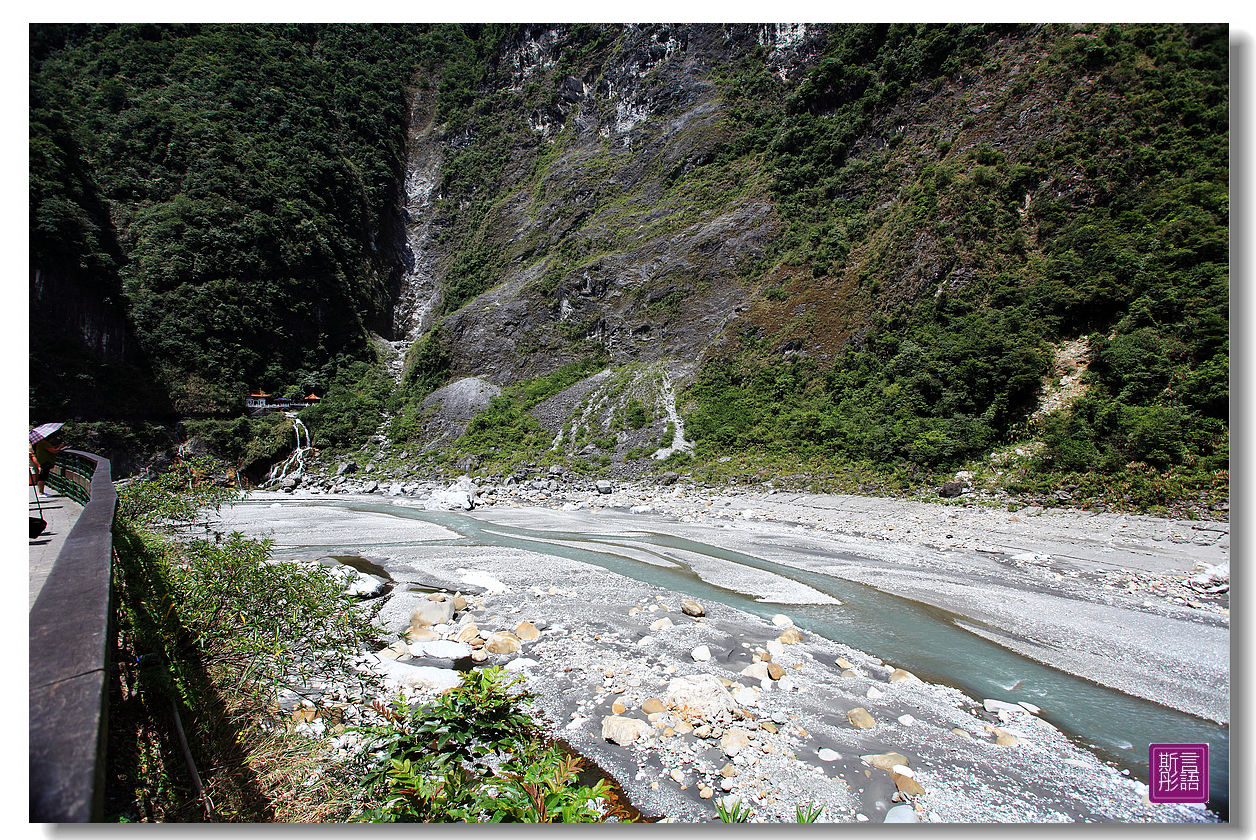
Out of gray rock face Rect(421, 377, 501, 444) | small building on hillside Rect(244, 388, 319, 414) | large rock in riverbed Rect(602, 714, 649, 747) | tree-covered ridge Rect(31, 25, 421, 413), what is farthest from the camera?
small building on hillside Rect(244, 388, 319, 414)

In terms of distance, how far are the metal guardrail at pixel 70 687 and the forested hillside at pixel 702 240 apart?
3551 millimetres

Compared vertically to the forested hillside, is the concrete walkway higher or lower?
lower

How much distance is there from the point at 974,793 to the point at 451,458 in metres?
29.3

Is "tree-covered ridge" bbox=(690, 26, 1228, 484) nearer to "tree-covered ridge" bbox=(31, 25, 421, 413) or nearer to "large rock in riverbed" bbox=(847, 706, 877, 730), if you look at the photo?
"large rock in riverbed" bbox=(847, 706, 877, 730)

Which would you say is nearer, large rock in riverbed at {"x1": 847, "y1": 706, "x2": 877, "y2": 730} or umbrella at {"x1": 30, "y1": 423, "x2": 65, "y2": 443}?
large rock in riverbed at {"x1": 847, "y1": 706, "x2": 877, "y2": 730}

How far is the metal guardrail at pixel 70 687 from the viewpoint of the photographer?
98 centimetres

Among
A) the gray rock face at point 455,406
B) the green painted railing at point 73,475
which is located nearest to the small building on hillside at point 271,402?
the gray rock face at point 455,406

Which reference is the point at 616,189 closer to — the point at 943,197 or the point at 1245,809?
the point at 943,197

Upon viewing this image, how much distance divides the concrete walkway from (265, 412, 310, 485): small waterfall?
93.6ft

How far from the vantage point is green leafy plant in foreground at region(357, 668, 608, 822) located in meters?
2.04

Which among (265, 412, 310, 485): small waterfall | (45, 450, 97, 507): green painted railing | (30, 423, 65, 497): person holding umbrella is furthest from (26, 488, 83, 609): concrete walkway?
(265, 412, 310, 485): small waterfall

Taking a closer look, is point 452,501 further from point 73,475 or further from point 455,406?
point 455,406

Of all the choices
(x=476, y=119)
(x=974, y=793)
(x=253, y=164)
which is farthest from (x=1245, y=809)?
(x=476, y=119)

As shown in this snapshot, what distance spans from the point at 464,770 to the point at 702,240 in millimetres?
34502
